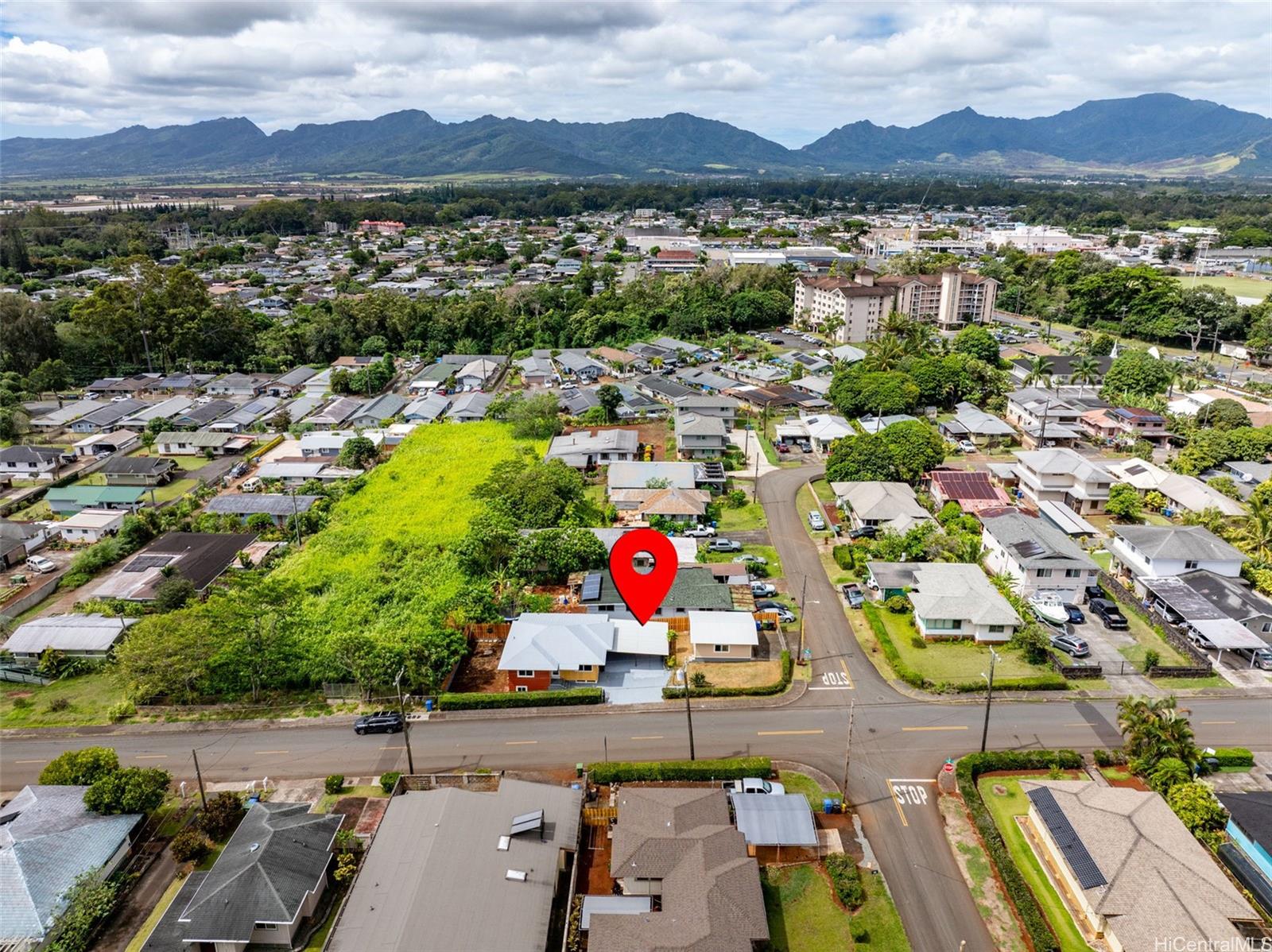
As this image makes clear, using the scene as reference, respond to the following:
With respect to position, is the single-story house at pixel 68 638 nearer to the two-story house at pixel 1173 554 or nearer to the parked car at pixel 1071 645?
the parked car at pixel 1071 645

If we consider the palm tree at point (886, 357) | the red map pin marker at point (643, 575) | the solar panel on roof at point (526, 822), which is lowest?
the solar panel on roof at point (526, 822)

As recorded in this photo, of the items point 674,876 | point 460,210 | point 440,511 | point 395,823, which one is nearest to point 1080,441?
point 440,511

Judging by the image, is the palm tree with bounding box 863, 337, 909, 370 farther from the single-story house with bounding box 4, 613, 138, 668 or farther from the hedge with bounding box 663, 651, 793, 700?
the single-story house with bounding box 4, 613, 138, 668

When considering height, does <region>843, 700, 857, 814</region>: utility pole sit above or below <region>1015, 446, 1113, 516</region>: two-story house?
below

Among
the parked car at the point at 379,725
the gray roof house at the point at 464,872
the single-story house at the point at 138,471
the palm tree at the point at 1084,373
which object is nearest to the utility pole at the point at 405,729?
the parked car at the point at 379,725

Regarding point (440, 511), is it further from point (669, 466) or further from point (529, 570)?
point (669, 466)


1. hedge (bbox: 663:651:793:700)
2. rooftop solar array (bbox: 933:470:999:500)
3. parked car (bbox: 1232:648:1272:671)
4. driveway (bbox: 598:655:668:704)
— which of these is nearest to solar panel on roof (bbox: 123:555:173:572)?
driveway (bbox: 598:655:668:704)

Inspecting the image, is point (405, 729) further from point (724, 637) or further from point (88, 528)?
point (88, 528)
